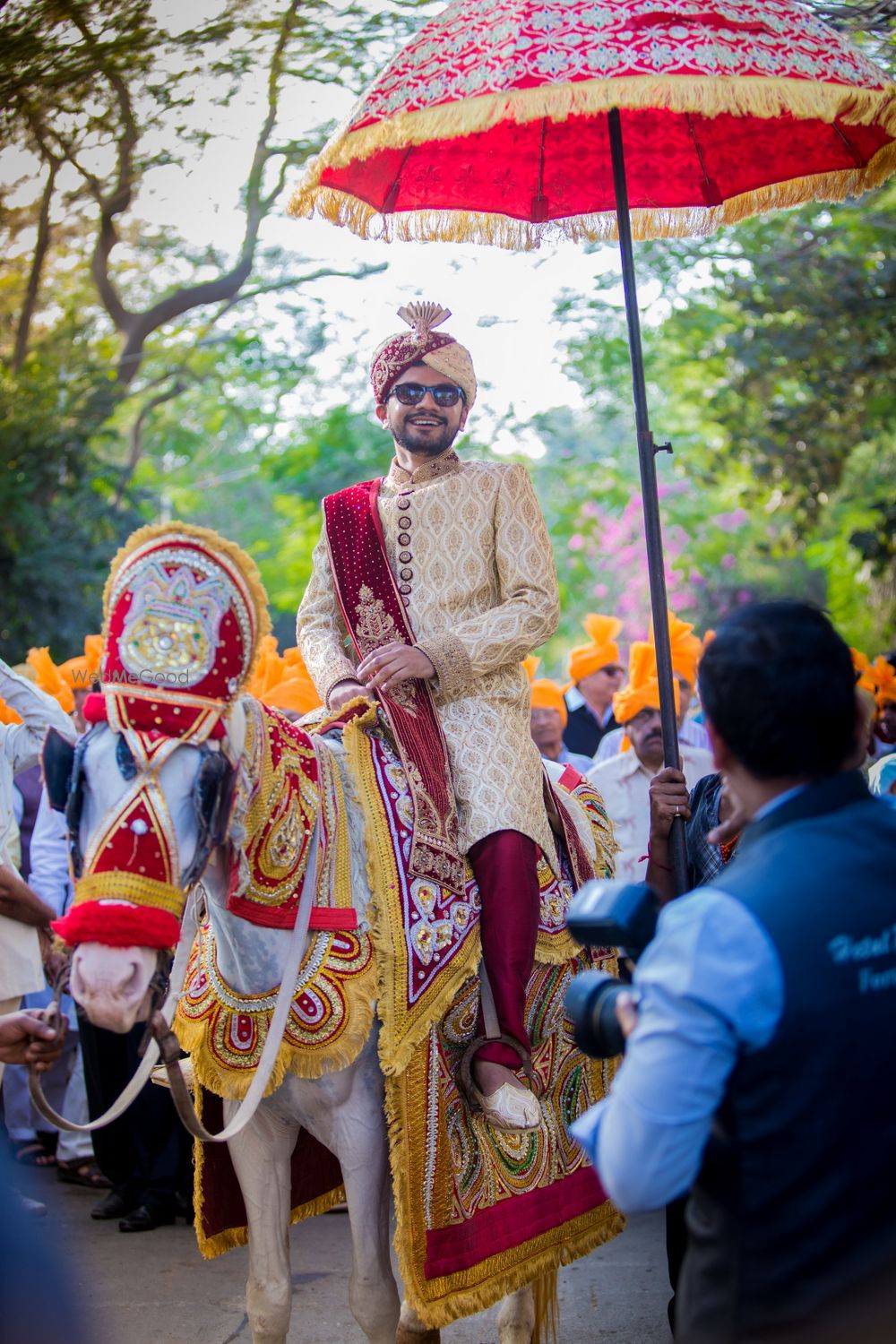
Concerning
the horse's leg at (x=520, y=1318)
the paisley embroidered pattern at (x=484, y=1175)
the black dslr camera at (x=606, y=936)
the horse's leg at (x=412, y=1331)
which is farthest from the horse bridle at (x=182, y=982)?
the horse's leg at (x=520, y=1318)

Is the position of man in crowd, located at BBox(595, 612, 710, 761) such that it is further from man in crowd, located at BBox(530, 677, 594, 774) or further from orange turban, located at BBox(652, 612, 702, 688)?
man in crowd, located at BBox(530, 677, 594, 774)

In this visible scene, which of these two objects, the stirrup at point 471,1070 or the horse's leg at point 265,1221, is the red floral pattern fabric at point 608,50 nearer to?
the stirrup at point 471,1070

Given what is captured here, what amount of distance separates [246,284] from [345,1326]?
1133 cm

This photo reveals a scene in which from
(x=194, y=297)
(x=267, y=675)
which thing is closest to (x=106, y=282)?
(x=194, y=297)

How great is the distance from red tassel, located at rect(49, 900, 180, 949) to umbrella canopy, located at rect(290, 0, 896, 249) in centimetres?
214

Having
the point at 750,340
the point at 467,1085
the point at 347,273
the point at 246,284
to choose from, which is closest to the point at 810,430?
the point at 750,340

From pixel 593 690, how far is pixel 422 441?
575 cm

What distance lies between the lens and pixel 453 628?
4.06 metres

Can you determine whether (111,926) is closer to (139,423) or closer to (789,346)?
(789,346)

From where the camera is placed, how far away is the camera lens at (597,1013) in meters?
2.30

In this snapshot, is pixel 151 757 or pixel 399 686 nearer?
pixel 151 757

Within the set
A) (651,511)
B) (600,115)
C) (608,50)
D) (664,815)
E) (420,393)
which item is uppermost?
(600,115)

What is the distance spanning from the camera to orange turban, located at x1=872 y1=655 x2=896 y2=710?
895cm

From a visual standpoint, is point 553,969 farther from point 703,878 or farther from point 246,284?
point 246,284
